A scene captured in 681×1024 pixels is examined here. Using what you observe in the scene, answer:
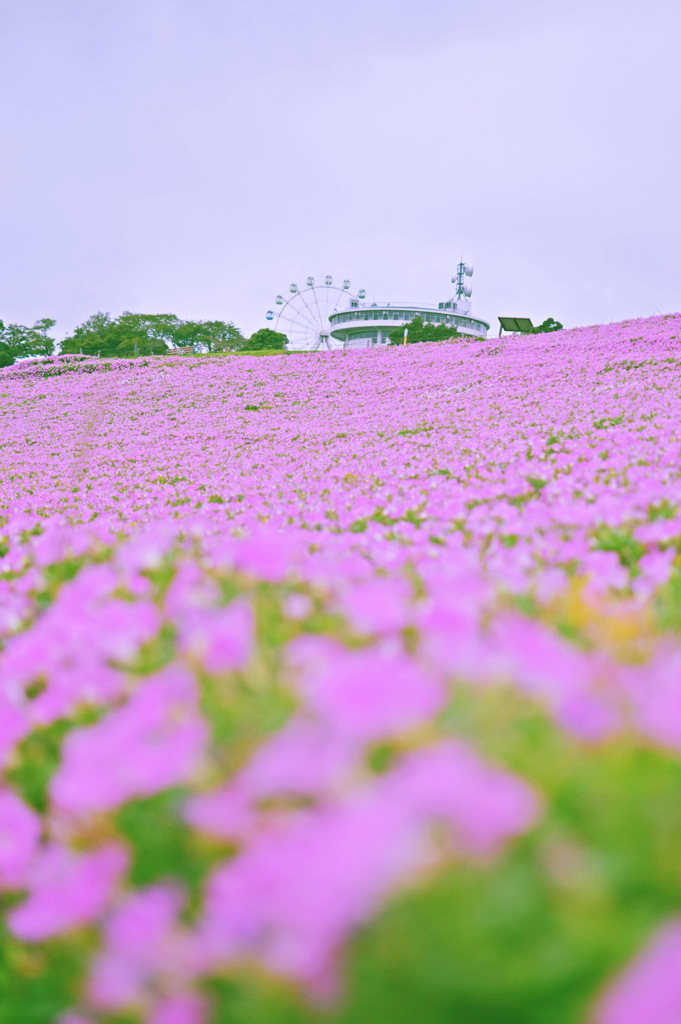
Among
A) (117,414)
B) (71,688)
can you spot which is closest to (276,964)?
(71,688)

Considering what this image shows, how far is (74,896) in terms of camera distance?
3.19ft

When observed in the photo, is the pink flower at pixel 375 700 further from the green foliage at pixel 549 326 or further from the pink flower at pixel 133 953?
the green foliage at pixel 549 326

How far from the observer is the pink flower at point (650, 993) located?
568 millimetres

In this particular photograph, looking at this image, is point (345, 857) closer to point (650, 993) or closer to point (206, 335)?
point (650, 993)

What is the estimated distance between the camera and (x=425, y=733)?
0.90m

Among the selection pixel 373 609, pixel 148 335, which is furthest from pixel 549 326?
pixel 148 335

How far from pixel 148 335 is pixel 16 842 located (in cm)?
6387

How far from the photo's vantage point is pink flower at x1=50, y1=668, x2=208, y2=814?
1.00m

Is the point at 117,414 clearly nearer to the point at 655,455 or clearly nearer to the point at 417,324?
the point at 655,455

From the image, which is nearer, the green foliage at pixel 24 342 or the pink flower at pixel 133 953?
the pink flower at pixel 133 953

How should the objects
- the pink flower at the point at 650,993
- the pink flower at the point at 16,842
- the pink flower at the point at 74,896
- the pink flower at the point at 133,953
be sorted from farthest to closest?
the pink flower at the point at 16,842 → the pink flower at the point at 74,896 → the pink flower at the point at 133,953 → the pink flower at the point at 650,993

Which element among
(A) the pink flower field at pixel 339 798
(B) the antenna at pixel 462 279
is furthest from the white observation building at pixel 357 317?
(A) the pink flower field at pixel 339 798

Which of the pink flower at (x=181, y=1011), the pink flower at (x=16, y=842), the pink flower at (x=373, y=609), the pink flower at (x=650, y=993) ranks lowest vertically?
the pink flower at (x=16, y=842)

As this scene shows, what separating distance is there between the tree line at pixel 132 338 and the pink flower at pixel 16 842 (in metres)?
47.6
